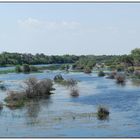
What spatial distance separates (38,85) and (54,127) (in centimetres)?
1649

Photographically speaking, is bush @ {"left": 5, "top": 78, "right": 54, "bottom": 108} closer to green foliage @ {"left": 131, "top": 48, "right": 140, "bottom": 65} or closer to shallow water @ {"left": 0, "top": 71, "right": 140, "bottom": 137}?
shallow water @ {"left": 0, "top": 71, "right": 140, "bottom": 137}

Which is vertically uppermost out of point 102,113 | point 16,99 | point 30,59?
point 30,59

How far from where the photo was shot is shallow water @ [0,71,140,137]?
24.8 meters

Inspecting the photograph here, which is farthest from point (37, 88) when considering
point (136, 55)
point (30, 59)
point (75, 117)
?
point (30, 59)

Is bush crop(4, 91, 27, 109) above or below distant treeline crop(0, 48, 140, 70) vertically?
below

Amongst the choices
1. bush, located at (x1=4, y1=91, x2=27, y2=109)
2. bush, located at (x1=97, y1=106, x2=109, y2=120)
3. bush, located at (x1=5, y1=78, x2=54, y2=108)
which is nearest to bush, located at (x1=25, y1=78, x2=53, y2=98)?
bush, located at (x1=5, y1=78, x2=54, y2=108)

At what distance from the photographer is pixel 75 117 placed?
2969 centimetres

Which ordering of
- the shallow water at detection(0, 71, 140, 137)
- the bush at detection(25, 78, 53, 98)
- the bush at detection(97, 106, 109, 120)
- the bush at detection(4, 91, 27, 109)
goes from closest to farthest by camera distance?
the shallow water at detection(0, 71, 140, 137), the bush at detection(97, 106, 109, 120), the bush at detection(4, 91, 27, 109), the bush at detection(25, 78, 53, 98)

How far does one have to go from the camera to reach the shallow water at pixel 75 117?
24.8 m

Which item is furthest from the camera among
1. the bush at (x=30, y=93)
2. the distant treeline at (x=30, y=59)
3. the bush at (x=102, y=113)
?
the distant treeline at (x=30, y=59)

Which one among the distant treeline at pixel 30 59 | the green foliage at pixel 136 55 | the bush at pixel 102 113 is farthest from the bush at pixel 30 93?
the distant treeline at pixel 30 59

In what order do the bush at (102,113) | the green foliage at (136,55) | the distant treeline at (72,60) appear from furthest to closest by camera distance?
the distant treeline at (72,60), the green foliage at (136,55), the bush at (102,113)

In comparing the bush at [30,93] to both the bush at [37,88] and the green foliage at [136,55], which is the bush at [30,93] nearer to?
the bush at [37,88]

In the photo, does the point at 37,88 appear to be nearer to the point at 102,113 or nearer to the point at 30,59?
the point at 102,113
